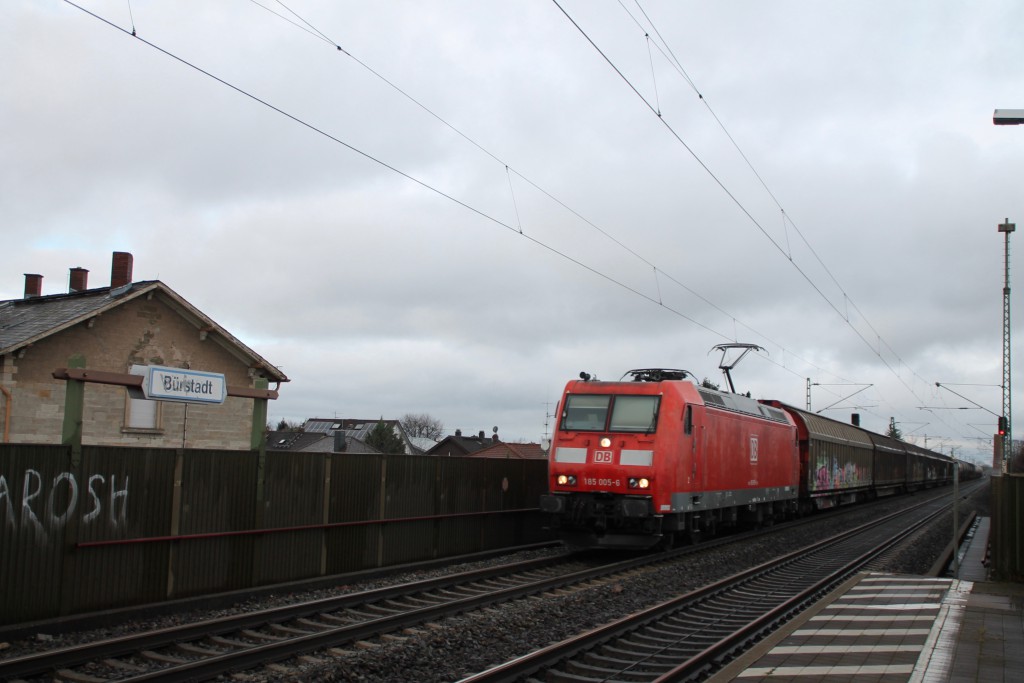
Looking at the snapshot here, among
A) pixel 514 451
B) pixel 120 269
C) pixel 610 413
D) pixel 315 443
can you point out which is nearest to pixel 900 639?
pixel 610 413

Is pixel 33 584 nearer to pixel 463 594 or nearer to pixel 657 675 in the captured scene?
pixel 463 594

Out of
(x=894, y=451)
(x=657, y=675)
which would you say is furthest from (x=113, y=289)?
(x=894, y=451)

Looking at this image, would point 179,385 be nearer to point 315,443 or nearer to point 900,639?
point 900,639

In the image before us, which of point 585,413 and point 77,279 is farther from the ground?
point 77,279

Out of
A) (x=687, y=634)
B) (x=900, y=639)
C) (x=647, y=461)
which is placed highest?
(x=647, y=461)

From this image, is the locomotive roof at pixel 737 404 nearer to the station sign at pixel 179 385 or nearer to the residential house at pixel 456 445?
the station sign at pixel 179 385

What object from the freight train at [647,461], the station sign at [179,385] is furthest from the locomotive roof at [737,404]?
the station sign at [179,385]

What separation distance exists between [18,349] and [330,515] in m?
12.8

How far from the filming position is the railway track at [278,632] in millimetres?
7566

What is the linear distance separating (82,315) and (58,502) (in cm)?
1564

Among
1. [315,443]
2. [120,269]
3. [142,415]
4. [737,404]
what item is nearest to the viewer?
[737,404]

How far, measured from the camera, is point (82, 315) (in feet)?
76.9

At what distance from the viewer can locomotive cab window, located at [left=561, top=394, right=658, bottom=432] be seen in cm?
1627

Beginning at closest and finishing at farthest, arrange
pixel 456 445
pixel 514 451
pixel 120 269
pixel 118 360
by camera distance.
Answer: pixel 118 360 → pixel 120 269 → pixel 514 451 → pixel 456 445
